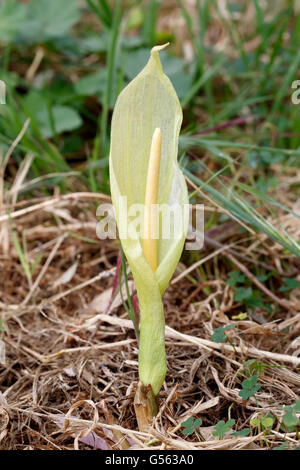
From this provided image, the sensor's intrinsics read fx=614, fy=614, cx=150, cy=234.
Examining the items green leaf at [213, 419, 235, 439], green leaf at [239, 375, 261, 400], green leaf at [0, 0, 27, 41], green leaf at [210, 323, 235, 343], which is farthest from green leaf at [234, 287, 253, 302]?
green leaf at [0, 0, 27, 41]

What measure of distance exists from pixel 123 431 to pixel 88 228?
655 millimetres

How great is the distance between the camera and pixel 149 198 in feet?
3.16

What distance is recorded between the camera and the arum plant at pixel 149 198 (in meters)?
0.95

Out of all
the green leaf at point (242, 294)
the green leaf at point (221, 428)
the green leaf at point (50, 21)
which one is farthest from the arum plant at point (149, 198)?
the green leaf at point (50, 21)

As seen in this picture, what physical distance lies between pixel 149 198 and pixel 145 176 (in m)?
0.08

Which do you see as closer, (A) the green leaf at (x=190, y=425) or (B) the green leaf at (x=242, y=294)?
Answer: (A) the green leaf at (x=190, y=425)

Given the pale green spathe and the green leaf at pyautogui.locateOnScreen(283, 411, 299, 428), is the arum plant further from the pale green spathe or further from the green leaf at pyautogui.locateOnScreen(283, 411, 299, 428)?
the green leaf at pyautogui.locateOnScreen(283, 411, 299, 428)

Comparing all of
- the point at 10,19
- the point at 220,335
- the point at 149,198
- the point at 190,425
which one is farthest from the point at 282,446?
the point at 10,19

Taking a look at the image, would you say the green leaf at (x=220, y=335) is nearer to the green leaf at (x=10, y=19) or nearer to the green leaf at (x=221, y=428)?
the green leaf at (x=221, y=428)

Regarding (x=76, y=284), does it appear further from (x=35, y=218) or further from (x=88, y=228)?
(x=35, y=218)

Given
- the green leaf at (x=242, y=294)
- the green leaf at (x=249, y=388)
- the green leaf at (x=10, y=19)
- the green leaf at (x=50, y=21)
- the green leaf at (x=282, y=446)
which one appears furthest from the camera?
the green leaf at (x=50, y=21)

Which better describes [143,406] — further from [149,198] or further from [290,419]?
[149,198]
